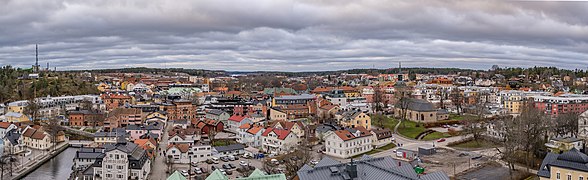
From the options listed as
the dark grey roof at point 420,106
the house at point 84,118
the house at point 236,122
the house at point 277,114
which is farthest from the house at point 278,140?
the house at point 84,118

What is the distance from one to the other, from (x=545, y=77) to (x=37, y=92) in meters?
69.7

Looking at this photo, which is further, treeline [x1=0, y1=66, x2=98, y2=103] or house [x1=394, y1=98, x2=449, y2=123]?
treeline [x1=0, y1=66, x2=98, y2=103]

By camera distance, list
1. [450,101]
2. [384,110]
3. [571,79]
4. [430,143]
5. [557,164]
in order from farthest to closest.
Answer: [571,79] → [450,101] → [384,110] → [430,143] → [557,164]

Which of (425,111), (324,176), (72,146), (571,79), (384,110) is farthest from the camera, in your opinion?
(571,79)

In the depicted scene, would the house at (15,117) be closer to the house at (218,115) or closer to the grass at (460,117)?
the house at (218,115)

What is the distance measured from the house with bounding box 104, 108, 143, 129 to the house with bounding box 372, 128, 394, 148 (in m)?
19.2

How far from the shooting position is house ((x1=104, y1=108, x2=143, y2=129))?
1483 inches

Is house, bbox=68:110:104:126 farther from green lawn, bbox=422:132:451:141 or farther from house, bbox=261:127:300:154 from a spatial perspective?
green lawn, bbox=422:132:451:141

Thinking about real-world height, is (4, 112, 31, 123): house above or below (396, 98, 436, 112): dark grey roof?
below

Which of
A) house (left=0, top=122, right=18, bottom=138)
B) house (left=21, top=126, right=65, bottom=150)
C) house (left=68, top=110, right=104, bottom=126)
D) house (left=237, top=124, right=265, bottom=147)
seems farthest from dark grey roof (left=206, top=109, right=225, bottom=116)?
house (left=0, top=122, right=18, bottom=138)

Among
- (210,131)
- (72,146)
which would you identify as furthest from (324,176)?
(72,146)

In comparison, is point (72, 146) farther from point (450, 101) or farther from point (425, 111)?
point (450, 101)

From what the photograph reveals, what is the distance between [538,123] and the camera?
996 inches

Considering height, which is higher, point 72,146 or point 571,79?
point 571,79
